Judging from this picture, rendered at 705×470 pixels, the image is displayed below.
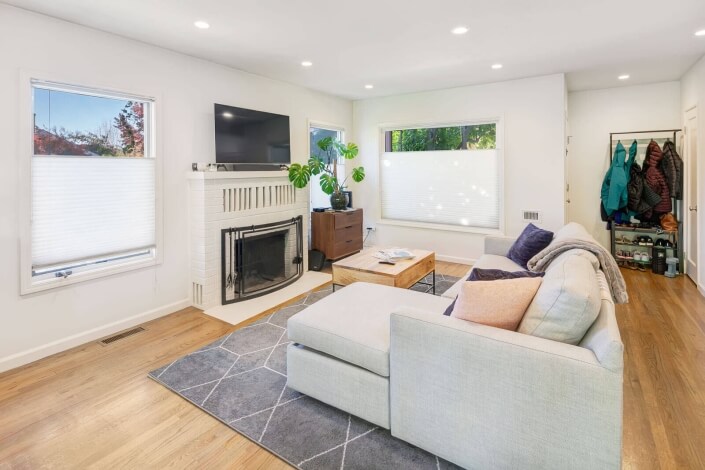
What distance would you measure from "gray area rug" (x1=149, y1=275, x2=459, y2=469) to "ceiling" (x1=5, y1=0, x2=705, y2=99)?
2.53 meters

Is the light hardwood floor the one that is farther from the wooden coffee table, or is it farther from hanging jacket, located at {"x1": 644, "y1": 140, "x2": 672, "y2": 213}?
hanging jacket, located at {"x1": 644, "y1": 140, "x2": 672, "y2": 213}

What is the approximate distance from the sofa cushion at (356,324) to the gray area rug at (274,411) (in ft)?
1.19

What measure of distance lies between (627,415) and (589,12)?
9.26ft

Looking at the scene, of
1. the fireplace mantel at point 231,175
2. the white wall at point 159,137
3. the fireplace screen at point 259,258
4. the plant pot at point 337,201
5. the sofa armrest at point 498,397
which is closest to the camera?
the sofa armrest at point 498,397

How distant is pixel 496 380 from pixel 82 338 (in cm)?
316

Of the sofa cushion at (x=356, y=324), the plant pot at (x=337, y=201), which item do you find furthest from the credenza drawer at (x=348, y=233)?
the sofa cushion at (x=356, y=324)

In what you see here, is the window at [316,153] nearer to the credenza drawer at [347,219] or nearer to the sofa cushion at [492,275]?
the credenza drawer at [347,219]

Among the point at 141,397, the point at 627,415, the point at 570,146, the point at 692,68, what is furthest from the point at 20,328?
the point at 692,68

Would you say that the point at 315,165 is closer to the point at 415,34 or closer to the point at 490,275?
the point at 415,34

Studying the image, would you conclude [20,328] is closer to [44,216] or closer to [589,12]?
[44,216]

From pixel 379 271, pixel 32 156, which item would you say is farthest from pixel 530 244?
pixel 32 156

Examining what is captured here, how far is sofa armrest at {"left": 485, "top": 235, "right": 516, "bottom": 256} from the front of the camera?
3979 mm

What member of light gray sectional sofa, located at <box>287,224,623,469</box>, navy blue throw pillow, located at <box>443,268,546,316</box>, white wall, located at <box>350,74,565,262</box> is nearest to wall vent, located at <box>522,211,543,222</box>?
white wall, located at <box>350,74,565,262</box>

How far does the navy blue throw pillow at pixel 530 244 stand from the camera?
11.0 ft
